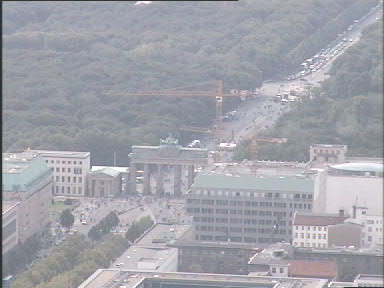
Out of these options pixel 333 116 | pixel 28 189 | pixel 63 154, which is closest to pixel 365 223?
pixel 28 189

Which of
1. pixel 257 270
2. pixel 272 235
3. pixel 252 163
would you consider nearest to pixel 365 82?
pixel 252 163

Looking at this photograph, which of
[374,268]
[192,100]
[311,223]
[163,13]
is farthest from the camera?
[163,13]

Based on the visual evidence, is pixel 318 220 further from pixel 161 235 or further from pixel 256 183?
pixel 161 235

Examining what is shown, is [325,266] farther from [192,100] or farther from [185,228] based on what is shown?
[192,100]

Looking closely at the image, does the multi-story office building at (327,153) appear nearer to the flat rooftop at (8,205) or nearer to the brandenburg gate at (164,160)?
the brandenburg gate at (164,160)

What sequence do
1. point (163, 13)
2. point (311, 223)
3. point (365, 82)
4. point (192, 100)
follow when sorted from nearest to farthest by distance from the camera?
point (311, 223), point (365, 82), point (192, 100), point (163, 13)

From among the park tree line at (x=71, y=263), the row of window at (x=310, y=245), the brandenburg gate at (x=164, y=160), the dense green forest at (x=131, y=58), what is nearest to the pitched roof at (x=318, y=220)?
the row of window at (x=310, y=245)

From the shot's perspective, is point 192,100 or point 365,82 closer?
point 365,82
